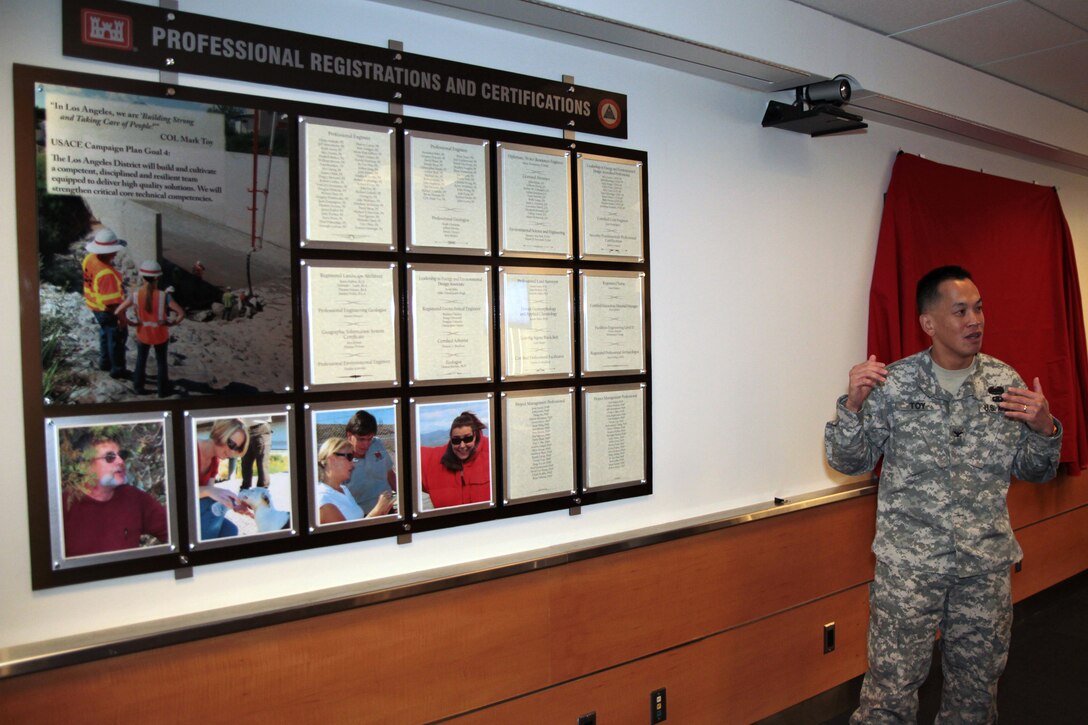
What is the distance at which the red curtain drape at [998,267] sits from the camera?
3.67 m

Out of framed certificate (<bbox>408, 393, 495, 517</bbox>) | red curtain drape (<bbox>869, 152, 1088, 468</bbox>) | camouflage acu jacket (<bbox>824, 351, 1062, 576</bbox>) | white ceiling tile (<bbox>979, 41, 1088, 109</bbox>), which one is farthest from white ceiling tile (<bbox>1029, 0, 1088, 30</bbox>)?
framed certificate (<bbox>408, 393, 495, 517</bbox>)

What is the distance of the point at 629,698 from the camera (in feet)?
8.70

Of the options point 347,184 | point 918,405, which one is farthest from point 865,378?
point 347,184

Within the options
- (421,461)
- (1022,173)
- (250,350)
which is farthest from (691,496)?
(1022,173)

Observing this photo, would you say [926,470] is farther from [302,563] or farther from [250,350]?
[250,350]

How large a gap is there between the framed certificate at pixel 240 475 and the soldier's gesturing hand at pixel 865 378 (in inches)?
75.3

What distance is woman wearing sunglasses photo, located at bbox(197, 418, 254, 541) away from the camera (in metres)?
1.86

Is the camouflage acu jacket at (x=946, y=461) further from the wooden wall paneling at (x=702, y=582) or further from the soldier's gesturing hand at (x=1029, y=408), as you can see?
the wooden wall paneling at (x=702, y=582)

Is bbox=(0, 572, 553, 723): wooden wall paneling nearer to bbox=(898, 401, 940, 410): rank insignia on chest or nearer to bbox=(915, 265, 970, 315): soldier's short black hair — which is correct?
bbox=(898, 401, 940, 410): rank insignia on chest

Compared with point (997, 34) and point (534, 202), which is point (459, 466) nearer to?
point (534, 202)

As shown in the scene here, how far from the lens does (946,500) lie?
265 cm

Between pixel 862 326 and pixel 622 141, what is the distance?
181cm

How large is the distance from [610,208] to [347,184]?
0.99 metres

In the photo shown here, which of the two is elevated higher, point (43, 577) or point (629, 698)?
point (43, 577)
